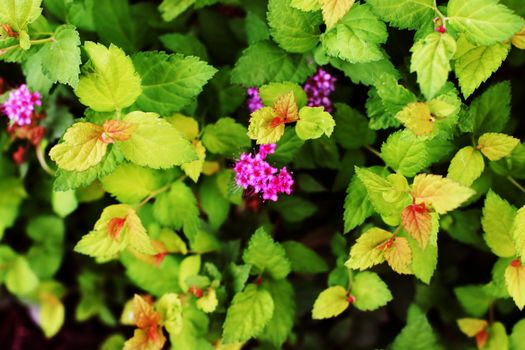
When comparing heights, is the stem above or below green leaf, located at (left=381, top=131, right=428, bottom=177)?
below

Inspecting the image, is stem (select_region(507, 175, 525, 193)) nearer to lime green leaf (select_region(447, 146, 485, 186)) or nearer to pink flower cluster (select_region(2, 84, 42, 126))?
lime green leaf (select_region(447, 146, 485, 186))

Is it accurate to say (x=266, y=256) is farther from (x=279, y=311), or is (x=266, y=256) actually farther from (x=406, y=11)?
(x=406, y=11)

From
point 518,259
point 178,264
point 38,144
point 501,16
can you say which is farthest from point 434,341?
point 38,144

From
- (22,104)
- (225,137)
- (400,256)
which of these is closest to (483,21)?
(400,256)

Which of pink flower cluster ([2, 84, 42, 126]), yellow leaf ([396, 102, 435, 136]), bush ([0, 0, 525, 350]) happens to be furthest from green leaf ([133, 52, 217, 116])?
yellow leaf ([396, 102, 435, 136])

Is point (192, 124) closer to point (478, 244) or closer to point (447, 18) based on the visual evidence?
point (447, 18)

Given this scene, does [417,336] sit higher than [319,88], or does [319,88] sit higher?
[319,88]

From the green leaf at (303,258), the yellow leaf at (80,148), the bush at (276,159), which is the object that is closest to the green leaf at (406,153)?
the bush at (276,159)
